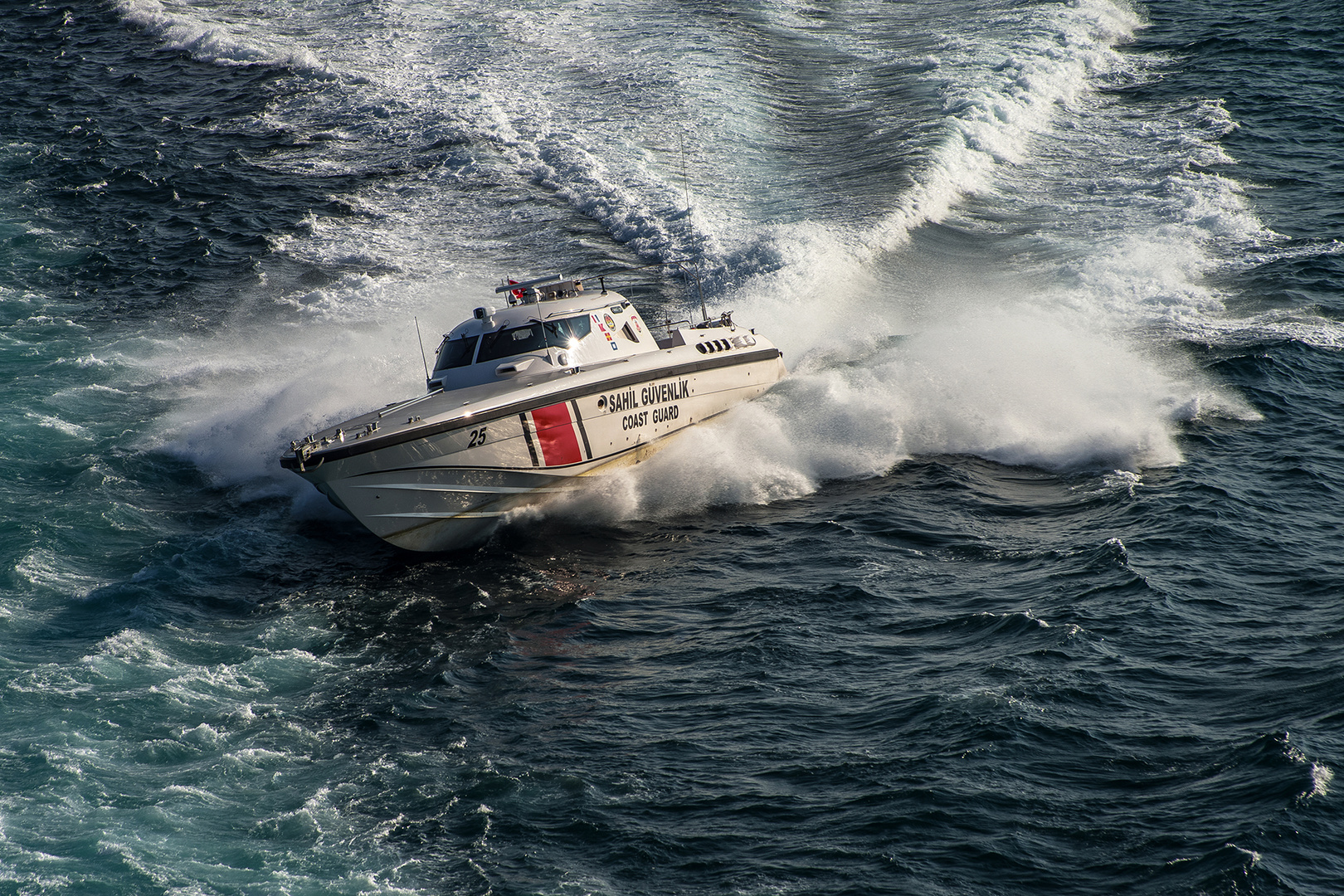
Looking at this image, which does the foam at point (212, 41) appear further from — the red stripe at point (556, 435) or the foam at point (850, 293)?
the red stripe at point (556, 435)

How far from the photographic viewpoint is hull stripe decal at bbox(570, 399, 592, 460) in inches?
563

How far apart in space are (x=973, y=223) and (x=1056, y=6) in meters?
13.0

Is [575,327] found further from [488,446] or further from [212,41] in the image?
[212,41]

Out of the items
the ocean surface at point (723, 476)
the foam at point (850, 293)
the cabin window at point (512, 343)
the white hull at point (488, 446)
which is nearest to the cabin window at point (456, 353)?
the cabin window at point (512, 343)

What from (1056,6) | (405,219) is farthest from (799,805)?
(1056,6)

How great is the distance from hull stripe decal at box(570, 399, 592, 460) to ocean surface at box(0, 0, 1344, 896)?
70 centimetres

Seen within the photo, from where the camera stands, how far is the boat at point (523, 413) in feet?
42.7

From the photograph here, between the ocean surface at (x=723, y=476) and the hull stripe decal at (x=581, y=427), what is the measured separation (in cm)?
70

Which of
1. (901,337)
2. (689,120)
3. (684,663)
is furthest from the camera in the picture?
(689,120)

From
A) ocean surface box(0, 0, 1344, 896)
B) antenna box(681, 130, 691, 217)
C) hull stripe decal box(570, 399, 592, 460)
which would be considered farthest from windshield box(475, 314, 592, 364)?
antenna box(681, 130, 691, 217)

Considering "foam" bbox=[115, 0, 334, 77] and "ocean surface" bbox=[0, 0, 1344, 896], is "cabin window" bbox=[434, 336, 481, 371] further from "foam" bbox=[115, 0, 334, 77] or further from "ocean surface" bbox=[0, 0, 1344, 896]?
"foam" bbox=[115, 0, 334, 77]

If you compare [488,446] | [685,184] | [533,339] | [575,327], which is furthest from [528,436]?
[685,184]

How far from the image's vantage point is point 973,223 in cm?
2245

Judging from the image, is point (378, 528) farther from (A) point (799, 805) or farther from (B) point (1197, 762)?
(B) point (1197, 762)
